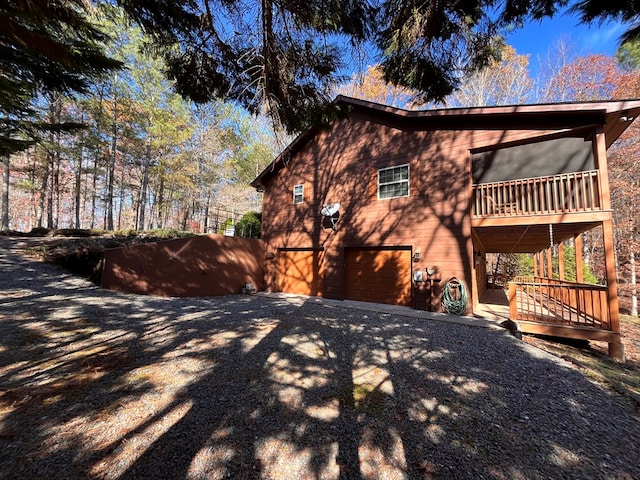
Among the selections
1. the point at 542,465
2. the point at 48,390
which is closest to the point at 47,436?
the point at 48,390

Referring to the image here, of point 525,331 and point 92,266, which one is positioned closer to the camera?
point 525,331

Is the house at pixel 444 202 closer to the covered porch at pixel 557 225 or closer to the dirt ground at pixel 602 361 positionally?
the covered porch at pixel 557 225

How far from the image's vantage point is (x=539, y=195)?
6570mm

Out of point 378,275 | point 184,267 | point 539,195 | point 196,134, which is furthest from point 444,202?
point 196,134

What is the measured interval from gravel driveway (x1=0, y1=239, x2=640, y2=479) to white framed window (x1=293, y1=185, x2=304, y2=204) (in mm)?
6694

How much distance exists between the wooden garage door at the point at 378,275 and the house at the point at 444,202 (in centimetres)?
4

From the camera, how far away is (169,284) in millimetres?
8680

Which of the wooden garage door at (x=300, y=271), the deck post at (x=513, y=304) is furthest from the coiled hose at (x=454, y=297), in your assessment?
the wooden garage door at (x=300, y=271)

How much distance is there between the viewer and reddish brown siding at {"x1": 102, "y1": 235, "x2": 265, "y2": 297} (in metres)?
8.31

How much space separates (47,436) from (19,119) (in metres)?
10.5

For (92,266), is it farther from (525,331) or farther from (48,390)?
(525,331)

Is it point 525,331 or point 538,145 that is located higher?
point 538,145

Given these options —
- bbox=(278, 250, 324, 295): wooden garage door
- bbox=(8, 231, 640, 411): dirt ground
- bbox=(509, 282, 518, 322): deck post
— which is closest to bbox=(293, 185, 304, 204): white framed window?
bbox=(278, 250, 324, 295): wooden garage door

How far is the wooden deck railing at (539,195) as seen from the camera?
18.8 feet
